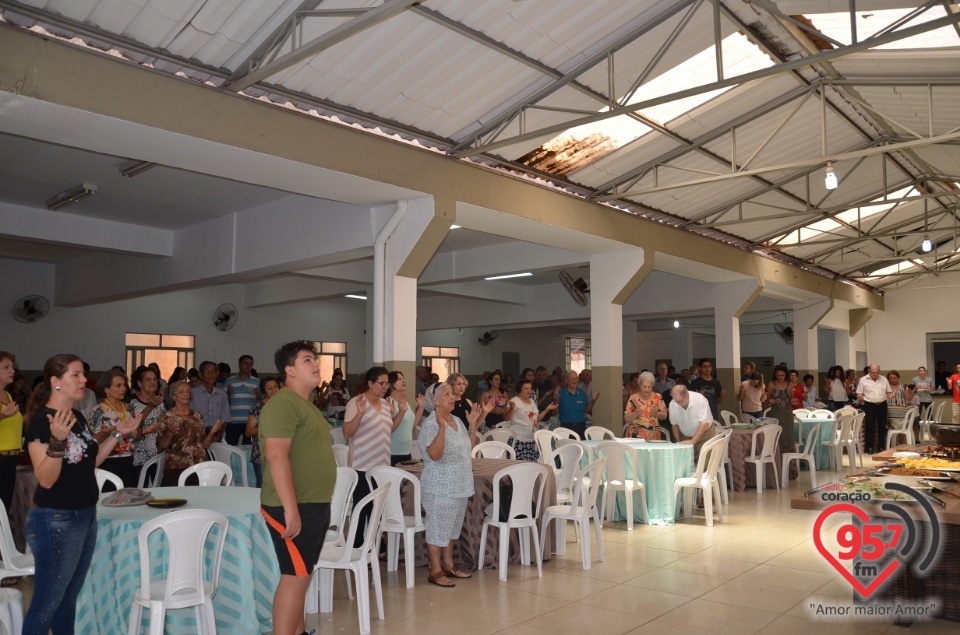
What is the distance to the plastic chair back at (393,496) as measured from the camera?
4.91 metres

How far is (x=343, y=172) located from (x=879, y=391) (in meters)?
10.3

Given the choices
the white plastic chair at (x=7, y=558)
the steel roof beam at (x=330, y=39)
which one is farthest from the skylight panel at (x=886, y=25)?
the white plastic chair at (x=7, y=558)

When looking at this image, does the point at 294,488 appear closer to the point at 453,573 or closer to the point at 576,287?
the point at 453,573

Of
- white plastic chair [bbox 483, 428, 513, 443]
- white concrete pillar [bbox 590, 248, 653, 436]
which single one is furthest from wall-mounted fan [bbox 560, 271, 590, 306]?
white plastic chair [bbox 483, 428, 513, 443]

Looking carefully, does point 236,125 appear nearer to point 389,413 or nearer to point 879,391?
point 389,413

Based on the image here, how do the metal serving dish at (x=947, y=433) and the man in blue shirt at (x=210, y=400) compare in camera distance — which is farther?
the man in blue shirt at (x=210, y=400)

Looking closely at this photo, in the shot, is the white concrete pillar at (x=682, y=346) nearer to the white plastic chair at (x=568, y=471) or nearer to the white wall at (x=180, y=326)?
the white wall at (x=180, y=326)

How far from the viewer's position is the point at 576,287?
48.1ft

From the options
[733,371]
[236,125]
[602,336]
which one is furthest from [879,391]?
[236,125]

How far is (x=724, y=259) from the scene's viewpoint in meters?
11.9

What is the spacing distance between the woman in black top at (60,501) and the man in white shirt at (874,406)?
40.0 ft

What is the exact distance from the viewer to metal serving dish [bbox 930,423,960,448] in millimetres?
5219

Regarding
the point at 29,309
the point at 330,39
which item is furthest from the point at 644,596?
the point at 29,309

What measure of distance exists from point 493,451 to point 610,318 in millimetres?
3719
